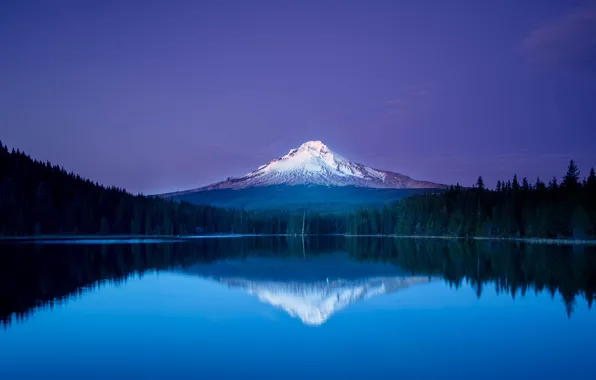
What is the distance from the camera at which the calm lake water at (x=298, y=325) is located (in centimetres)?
1711

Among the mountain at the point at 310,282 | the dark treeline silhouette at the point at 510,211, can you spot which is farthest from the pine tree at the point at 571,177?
the mountain at the point at 310,282

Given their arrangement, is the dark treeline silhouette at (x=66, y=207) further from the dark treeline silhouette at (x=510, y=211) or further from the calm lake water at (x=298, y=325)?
the calm lake water at (x=298, y=325)

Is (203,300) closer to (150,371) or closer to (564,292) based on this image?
(150,371)

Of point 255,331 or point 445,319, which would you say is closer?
point 255,331

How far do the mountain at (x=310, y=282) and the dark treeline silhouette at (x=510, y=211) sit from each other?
177 ft

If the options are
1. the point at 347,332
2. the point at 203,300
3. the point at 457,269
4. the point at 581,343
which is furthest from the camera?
the point at 457,269

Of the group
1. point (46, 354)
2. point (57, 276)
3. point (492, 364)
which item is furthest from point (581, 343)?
point (57, 276)

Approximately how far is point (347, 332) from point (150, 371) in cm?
833

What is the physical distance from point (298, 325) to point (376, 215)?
556 ft

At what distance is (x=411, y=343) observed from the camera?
20234mm

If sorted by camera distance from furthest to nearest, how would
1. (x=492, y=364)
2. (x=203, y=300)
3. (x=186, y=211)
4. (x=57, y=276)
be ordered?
1. (x=186, y=211)
2. (x=57, y=276)
3. (x=203, y=300)
4. (x=492, y=364)

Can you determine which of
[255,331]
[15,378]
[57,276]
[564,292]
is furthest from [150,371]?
[57,276]

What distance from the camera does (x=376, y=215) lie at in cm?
19162

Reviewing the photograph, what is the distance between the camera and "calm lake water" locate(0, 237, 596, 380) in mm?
17109
